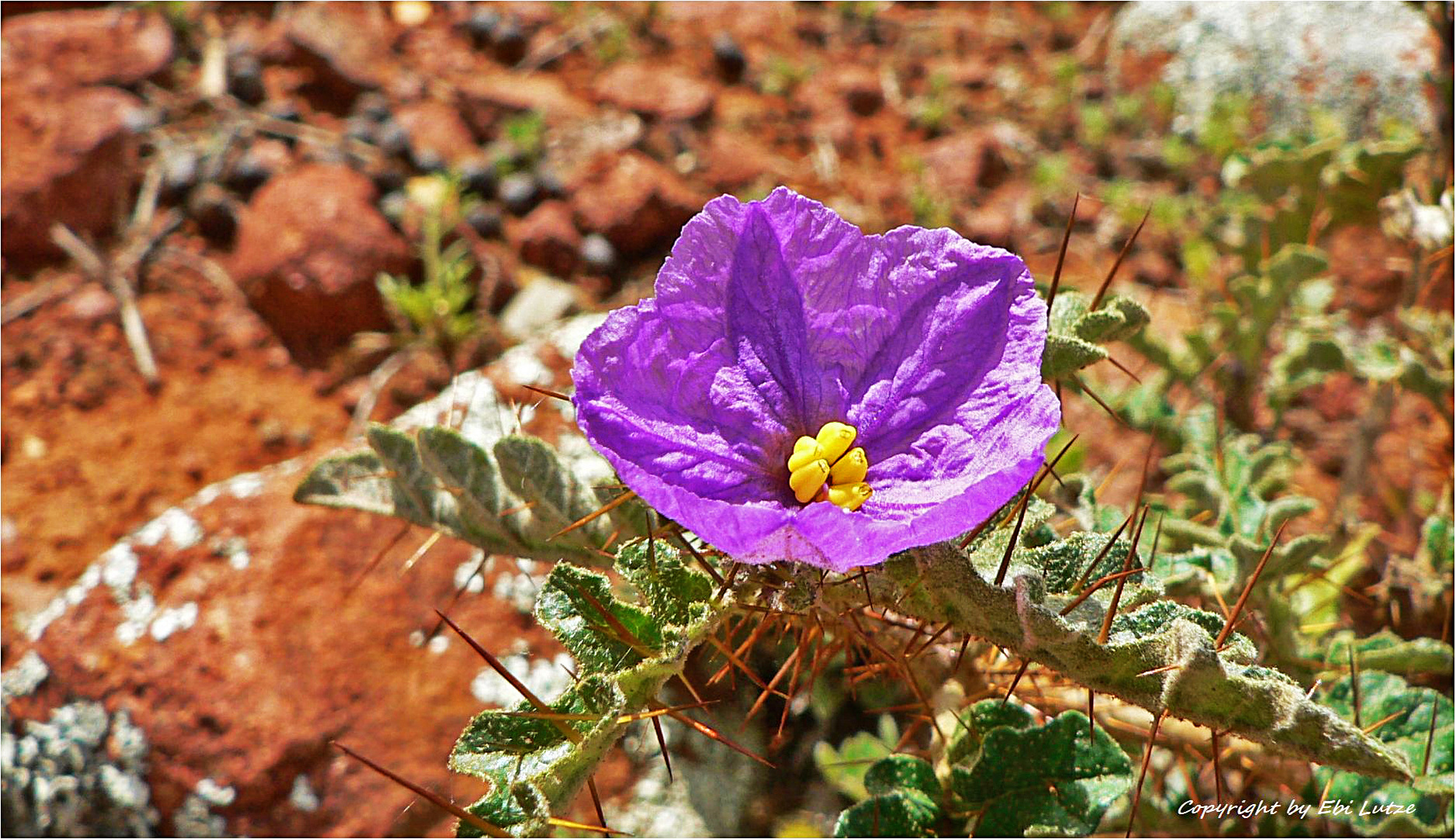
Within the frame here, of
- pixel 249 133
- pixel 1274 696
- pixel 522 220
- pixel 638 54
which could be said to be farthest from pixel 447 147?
pixel 1274 696

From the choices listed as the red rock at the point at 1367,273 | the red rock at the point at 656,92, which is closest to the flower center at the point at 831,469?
the red rock at the point at 1367,273

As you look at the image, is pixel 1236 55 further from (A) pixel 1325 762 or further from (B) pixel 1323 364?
→ (A) pixel 1325 762

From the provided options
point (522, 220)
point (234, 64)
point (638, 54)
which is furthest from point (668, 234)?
point (234, 64)

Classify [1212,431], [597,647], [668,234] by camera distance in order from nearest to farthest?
[597,647] → [1212,431] → [668,234]

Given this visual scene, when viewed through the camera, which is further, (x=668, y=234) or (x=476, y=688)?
(x=668, y=234)

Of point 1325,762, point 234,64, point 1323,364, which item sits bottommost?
point 234,64

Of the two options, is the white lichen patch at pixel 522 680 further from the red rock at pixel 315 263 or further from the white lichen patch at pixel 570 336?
the red rock at pixel 315 263

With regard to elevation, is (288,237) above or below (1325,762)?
below

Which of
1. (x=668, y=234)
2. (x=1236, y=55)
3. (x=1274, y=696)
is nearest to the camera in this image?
(x=1274, y=696)
